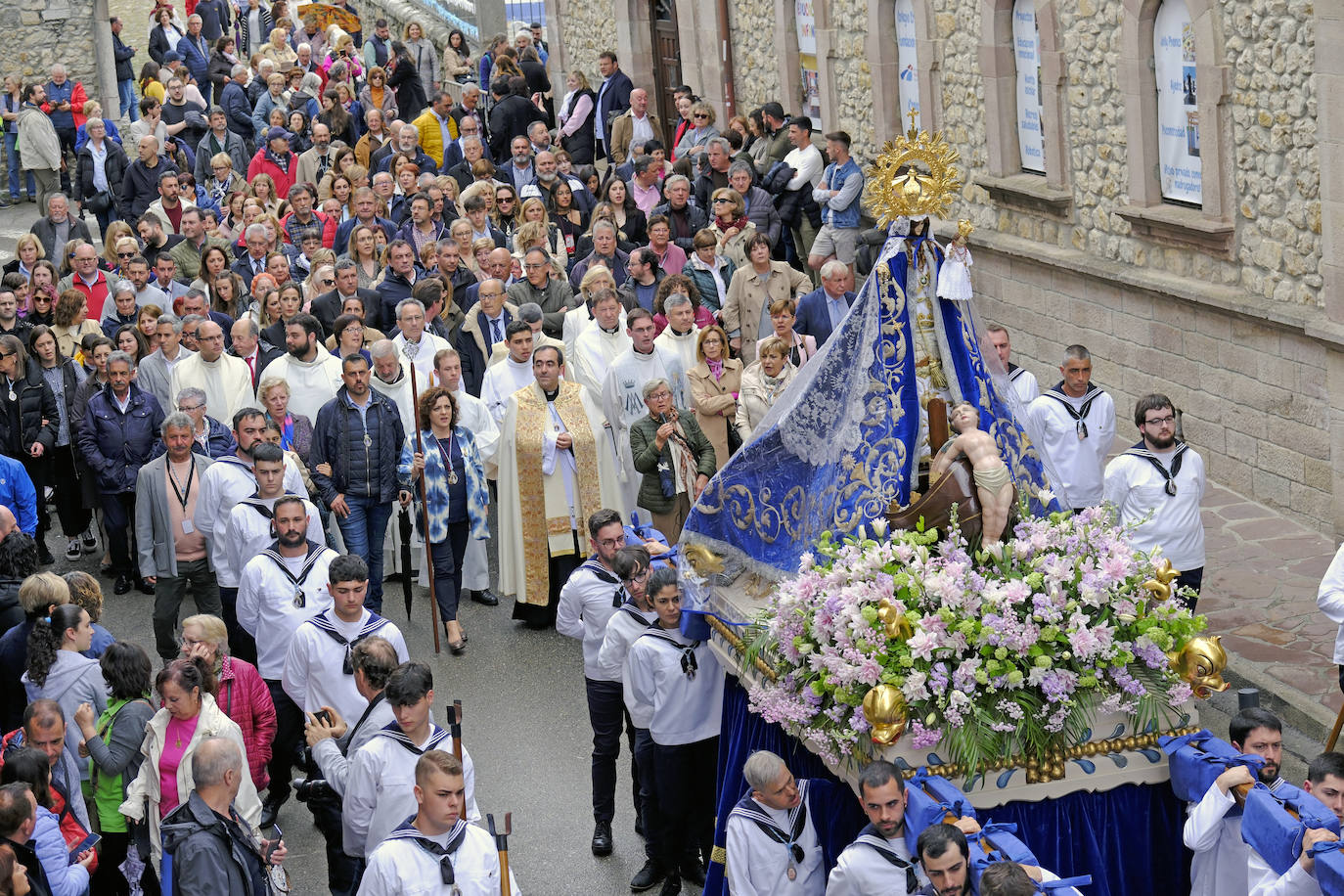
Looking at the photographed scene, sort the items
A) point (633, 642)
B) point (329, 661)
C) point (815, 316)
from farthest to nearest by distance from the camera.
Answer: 1. point (815, 316)
2. point (329, 661)
3. point (633, 642)

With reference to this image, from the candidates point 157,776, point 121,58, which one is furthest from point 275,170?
point 157,776

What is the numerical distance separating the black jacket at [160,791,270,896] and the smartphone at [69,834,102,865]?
76 cm

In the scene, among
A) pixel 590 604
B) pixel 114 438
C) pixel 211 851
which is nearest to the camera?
pixel 211 851

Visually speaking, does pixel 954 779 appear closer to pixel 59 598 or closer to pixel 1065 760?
pixel 1065 760

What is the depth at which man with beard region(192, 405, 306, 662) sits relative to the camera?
11.2 m

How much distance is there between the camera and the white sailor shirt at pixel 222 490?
36.9ft

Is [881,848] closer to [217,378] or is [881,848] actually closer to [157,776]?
[157,776]

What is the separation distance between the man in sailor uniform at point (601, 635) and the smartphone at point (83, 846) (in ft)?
7.92

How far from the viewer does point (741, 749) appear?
8.19 m

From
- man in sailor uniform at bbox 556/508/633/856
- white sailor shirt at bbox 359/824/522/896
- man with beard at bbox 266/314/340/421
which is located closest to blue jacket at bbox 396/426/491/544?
man with beard at bbox 266/314/340/421

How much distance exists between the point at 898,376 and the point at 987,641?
1.26 meters

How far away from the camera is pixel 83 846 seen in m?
7.98

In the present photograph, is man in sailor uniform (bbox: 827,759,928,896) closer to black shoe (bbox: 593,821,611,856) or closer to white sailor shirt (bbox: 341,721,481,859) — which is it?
white sailor shirt (bbox: 341,721,481,859)

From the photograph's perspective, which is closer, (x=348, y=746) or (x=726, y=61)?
(x=348, y=746)
